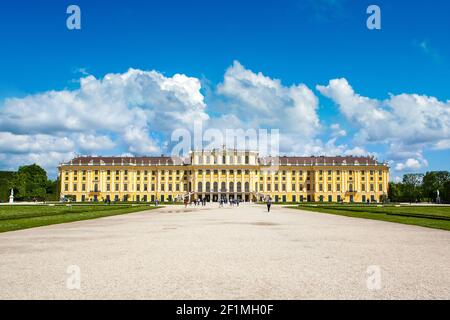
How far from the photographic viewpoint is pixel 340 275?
25.5 ft

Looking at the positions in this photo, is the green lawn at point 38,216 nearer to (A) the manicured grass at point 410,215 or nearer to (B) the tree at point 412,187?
(A) the manicured grass at point 410,215

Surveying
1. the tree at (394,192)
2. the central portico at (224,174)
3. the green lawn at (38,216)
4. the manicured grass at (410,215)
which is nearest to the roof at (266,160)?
the central portico at (224,174)

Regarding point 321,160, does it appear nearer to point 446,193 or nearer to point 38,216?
point 446,193

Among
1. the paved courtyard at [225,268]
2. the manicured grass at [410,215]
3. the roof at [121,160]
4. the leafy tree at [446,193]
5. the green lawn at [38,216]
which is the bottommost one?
the green lawn at [38,216]

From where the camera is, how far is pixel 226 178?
98.8 m

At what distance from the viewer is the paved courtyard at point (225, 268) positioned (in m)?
6.46

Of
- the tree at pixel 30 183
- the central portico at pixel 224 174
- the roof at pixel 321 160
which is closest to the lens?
the tree at pixel 30 183

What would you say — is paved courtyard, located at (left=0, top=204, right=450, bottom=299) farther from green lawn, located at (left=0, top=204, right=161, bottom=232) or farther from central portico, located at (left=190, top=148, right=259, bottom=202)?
central portico, located at (left=190, top=148, right=259, bottom=202)

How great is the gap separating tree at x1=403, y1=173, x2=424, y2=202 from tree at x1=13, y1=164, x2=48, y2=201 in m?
76.8

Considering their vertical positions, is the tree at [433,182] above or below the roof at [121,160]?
below

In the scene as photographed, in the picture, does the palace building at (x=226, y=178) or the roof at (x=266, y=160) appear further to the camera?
the roof at (x=266, y=160)

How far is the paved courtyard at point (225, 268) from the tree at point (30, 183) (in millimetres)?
81980
